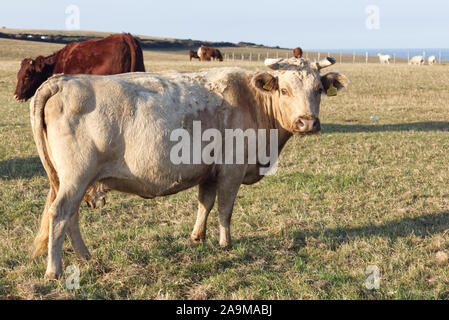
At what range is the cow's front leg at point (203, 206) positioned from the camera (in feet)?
17.4

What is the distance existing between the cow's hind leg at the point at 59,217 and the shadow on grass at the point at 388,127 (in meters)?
9.31

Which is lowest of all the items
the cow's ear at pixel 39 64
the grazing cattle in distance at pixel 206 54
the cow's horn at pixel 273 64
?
the cow's horn at pixel 273 64

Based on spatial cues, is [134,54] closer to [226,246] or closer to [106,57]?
[106,57]

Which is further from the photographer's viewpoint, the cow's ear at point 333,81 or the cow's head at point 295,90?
the cow's ear at point 333,81

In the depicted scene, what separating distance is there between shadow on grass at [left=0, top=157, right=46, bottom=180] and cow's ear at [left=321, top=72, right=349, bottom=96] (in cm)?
537

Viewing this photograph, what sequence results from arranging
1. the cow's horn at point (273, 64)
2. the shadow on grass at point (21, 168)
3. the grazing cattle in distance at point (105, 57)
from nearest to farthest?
1. the cow's horn at point (273, 64)
2. the shadow on grass at point (21, 168)
3. the grazing cattle in distance at point (105, 57)

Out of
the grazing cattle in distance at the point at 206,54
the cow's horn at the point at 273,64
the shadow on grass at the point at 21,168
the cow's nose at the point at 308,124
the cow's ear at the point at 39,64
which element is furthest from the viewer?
the grazing cattle in distance at the point at 206,54

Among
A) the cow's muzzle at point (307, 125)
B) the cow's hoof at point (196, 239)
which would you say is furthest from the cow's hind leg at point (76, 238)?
the cow's muzzle at point (307, 125)

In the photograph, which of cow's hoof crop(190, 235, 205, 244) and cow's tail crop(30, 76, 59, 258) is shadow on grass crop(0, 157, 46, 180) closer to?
cow's tail crop(30, 76, 59, 258)
